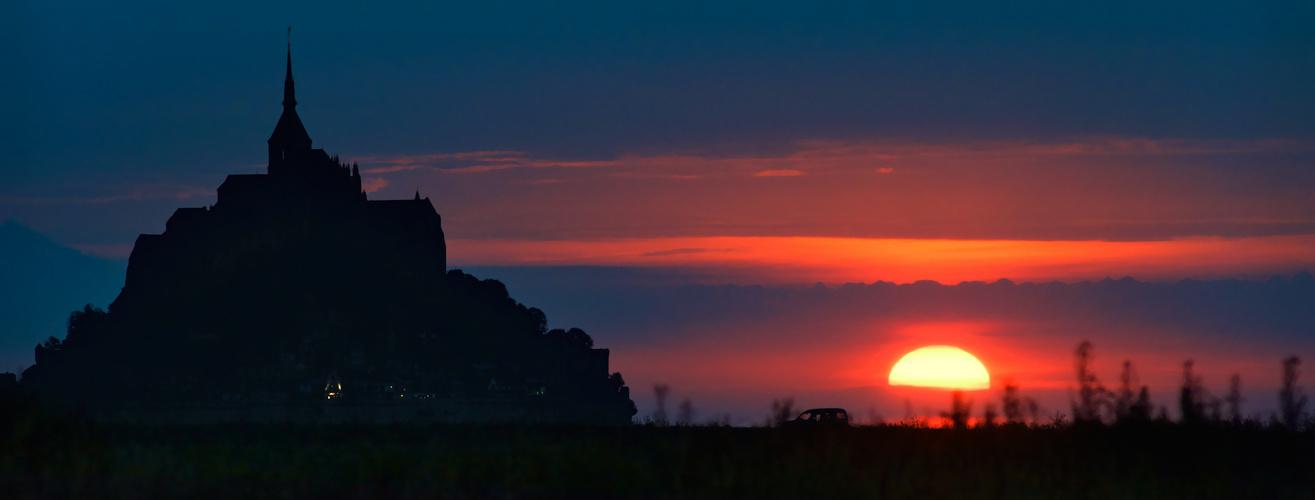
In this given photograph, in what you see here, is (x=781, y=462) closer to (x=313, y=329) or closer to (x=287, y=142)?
(x=313, y=329)

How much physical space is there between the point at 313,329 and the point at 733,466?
148 meters

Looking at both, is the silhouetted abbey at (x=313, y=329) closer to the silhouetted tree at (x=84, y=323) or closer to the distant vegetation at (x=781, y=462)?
the silhouetted tree at (x=84, y=323)

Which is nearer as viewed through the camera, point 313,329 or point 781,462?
point 781,462

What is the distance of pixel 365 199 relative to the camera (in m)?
182

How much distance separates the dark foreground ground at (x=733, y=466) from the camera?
22.5 meters

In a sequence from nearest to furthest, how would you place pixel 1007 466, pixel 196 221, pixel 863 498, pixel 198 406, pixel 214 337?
pixel 863 498
pixel 1007 466
pixel 198 406
pixel 214 337
pixel 196 221

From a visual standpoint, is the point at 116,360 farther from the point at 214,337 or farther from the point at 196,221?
the point at 196,221

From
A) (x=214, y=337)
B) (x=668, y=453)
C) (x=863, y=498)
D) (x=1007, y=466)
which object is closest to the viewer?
(x=863, y=498)

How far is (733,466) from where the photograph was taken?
26.5 meters

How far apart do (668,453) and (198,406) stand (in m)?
131

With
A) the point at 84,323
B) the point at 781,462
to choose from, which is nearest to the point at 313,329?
the point at 84,323

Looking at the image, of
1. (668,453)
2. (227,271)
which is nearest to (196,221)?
(227,271)

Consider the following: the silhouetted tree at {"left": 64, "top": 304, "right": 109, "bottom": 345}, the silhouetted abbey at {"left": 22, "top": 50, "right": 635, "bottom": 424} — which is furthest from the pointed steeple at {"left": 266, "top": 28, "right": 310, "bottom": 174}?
the silhouetted tree at {"left": 64, "top": 304, "right": 109, "bottom": 345}

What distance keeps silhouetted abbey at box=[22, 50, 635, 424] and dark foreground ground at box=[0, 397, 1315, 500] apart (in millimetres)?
112423
